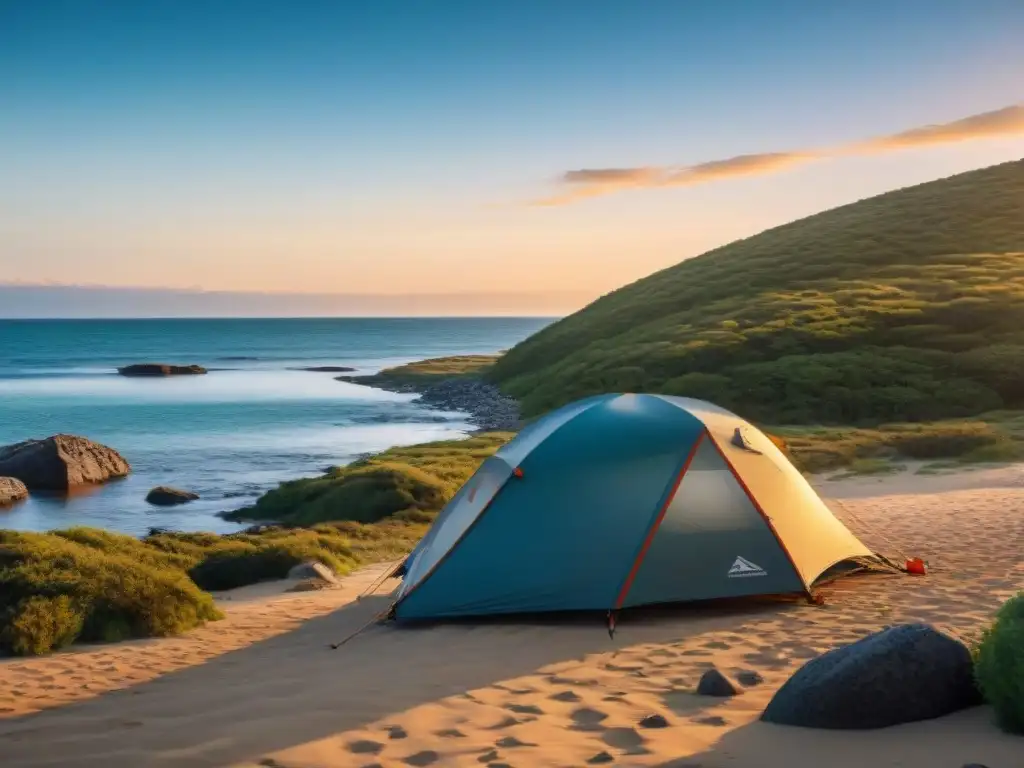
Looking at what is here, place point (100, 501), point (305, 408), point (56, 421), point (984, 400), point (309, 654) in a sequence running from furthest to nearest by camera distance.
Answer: point (305, 408)
point (56, 421)
point (984, 400)
point (100, 501)
point (309, 654)

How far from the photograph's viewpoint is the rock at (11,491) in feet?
137

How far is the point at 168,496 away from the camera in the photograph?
41.5 meters

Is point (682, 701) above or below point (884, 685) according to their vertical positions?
below

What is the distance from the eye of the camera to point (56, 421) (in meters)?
79.4

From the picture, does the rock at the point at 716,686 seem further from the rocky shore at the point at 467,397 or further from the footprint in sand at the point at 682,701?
the rocky shore at the point at 467,397

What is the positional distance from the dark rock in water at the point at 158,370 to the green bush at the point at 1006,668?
140m

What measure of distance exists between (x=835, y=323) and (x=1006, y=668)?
6744cm

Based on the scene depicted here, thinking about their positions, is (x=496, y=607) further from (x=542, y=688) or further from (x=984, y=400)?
(x=984, y=400)

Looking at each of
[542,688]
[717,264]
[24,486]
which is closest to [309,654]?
[542,688]

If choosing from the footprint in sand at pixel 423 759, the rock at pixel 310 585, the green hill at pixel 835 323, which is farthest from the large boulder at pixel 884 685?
the green hill at pixel 835 323

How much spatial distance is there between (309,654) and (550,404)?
185ft

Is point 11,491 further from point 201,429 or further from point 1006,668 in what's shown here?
point 1006,668

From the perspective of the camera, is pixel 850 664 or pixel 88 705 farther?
pixel 88 705

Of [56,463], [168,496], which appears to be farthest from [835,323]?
[56,463]
